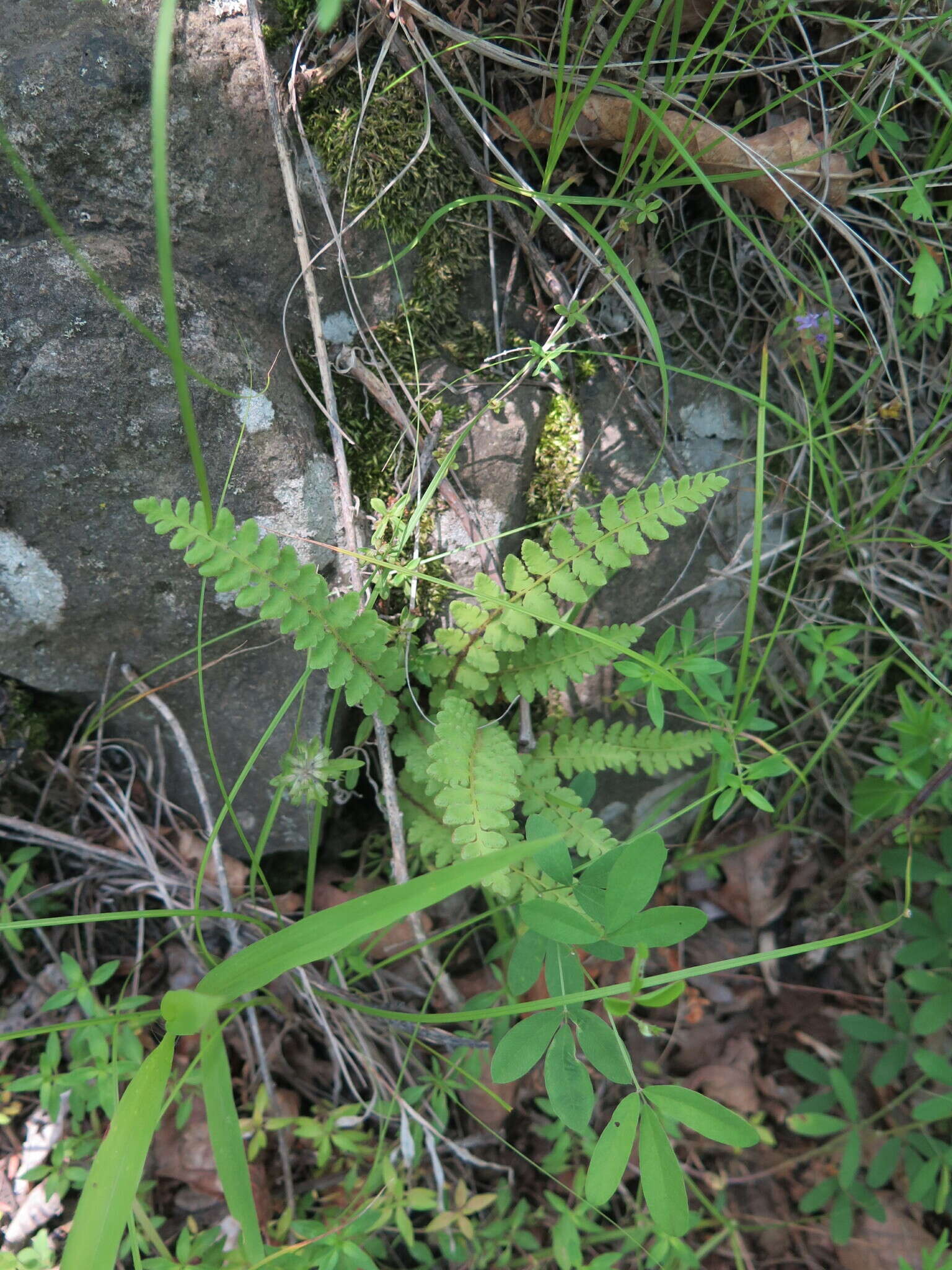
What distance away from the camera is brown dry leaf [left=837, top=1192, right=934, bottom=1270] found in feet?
9.57

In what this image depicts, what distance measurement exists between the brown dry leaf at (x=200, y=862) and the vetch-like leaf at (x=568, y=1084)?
1336mm

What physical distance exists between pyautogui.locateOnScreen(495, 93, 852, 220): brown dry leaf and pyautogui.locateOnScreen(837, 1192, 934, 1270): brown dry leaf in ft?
11.7

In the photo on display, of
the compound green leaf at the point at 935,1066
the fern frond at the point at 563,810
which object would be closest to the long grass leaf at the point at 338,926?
the fern frond at the point at 563,810

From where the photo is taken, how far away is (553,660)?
7.95ft

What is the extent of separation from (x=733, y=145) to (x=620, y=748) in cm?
189

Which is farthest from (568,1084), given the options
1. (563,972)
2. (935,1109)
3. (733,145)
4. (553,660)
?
(733,145)

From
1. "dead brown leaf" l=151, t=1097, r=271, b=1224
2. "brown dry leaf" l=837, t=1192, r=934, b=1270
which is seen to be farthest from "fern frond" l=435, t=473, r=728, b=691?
"brown dry leaf" l=837, t=1192, r=934, b=1270

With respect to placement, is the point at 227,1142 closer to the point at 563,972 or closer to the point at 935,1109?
the point at 563,972

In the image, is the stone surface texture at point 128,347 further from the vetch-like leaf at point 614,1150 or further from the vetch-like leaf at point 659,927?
the vetch-like leaf at point 614,1150

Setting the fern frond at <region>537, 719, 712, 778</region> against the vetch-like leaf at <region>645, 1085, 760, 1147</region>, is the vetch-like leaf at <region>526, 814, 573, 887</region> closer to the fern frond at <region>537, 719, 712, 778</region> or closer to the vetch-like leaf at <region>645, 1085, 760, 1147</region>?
the vetch-like leaf at <region>645, 1085, 760, 1147</region>

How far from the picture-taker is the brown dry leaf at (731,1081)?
3.06m

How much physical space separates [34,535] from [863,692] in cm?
262

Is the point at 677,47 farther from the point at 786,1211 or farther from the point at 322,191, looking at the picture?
the point at 786,1211

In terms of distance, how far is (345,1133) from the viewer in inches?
96.3
